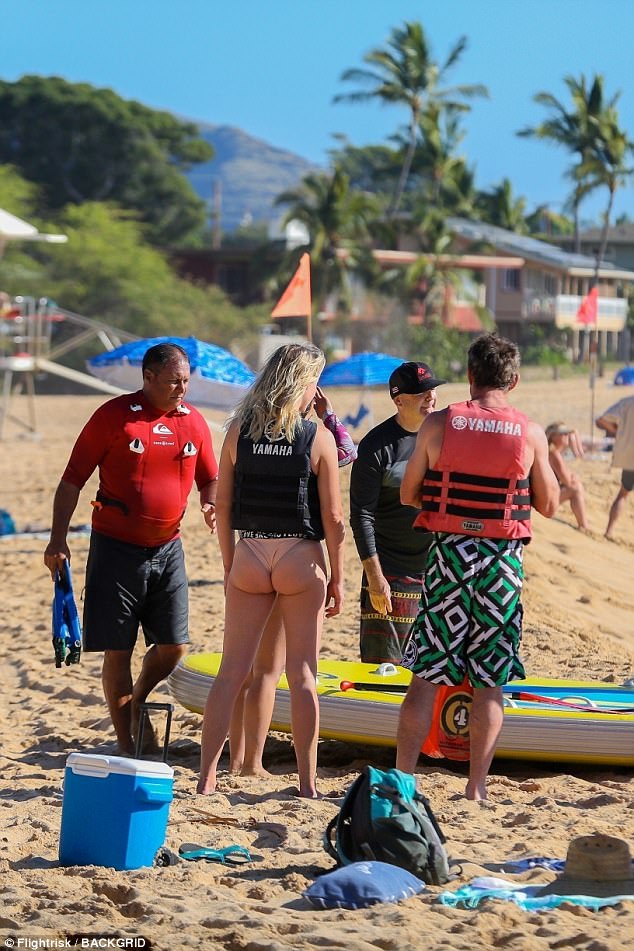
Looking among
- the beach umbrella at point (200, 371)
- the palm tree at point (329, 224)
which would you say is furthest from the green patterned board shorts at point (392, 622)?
the palm tree at point (329, 224)

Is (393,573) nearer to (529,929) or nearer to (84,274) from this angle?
(529,929)

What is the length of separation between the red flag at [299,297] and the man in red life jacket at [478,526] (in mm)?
3442

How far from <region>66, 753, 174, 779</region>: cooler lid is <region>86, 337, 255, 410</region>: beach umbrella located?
23.4ft

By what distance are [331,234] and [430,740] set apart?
1557 inches

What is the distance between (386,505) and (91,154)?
5909 centimetres

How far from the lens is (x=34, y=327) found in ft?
82.6

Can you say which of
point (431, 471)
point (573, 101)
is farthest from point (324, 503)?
point (573, 101)

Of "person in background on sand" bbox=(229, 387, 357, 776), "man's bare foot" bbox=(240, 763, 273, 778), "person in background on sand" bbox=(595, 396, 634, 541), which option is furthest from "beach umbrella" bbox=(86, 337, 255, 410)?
"man's bare foot" bbox=(240, 763, 273, 778)

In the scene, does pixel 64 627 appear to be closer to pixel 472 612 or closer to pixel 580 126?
pixel 472 612

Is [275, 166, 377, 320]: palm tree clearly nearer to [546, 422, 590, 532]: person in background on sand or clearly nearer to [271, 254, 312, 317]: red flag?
[546, 422, 590, 532]: person in background on sand

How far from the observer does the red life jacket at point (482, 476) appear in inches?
195

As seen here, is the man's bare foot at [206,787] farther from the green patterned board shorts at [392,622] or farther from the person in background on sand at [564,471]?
the person in background on sand at [564,471]

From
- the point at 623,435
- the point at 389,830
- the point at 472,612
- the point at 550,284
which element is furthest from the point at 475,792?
the point at 550,284

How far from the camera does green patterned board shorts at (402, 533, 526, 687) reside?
4961 millimetres
